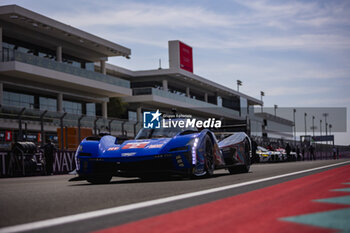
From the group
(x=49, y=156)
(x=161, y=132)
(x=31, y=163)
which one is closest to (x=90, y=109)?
(x=31, y=163)

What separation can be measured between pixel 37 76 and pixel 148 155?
2737cm

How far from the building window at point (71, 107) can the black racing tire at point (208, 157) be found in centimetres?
3340

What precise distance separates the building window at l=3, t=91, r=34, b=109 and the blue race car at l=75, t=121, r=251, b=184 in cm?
2792

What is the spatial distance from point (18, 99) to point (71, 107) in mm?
7028

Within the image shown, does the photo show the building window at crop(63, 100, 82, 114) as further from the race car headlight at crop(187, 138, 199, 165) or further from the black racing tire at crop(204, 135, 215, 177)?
the race car headlight at crop(187, 138, 199, 165)

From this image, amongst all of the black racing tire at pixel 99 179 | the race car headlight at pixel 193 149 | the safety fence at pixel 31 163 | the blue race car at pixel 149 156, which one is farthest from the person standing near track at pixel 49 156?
the race car headlight at pixel 193 149

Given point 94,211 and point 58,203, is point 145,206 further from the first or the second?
point 58,203

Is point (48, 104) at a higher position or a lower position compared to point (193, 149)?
higher

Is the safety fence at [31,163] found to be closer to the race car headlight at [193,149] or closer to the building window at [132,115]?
the race car headlight at [193,149]

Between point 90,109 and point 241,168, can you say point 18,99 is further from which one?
point 241,168

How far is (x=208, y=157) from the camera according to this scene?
10.0m

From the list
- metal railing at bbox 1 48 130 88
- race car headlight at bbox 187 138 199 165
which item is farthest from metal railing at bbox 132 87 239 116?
race car headlight at bbox 187 138 199 165

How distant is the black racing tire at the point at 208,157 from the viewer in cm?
984

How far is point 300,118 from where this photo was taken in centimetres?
11088
